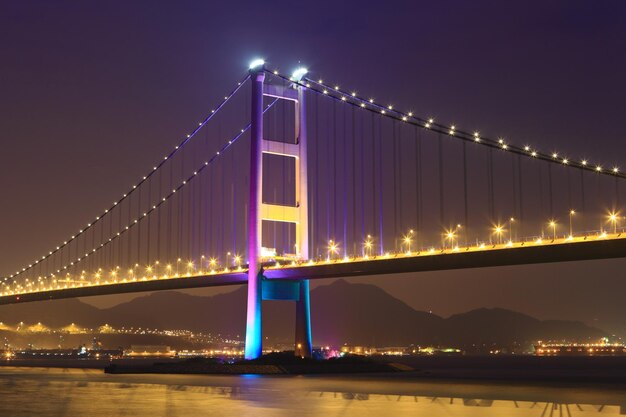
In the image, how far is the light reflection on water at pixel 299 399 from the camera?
24.1 m

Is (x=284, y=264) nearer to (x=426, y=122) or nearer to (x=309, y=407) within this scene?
(x=426, y=122)

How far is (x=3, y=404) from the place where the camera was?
26.7 meters

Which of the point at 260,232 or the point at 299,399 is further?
the point at 260,232

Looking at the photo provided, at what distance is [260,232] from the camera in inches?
2035

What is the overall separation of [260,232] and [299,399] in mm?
23469

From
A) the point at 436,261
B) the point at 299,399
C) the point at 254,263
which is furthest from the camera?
the point at 254,263

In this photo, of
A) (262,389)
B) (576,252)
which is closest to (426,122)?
(576,252)

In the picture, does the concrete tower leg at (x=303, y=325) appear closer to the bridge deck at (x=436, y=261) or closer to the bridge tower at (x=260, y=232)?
the bridge tower at (x=260, y=232)

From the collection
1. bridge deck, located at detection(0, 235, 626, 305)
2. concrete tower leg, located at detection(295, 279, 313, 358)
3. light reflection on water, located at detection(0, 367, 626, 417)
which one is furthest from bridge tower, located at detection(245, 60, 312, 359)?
light reflection on water, located at detection(0, 367, 626, 417)

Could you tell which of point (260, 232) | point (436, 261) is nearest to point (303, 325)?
point (260, 232)

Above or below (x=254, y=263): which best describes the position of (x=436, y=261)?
below

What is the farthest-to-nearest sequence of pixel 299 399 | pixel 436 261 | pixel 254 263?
1. pixel 254 263
2. pixel 436 261
3. pixel 299 399

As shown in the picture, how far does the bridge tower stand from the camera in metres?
51.3

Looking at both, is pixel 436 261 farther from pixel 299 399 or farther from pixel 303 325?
pixel 299 399
